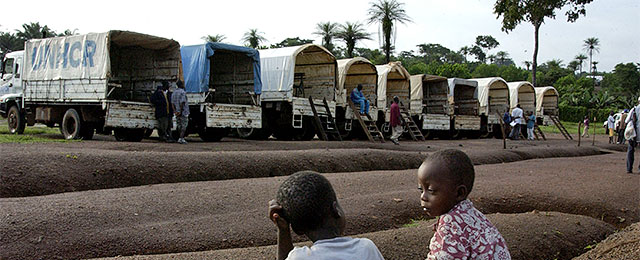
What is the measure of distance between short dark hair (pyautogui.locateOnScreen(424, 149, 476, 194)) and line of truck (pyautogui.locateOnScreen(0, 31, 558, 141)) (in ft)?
37.8

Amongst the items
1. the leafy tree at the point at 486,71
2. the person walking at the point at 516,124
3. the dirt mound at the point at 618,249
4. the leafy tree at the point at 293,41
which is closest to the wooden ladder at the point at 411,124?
the person walking at the point at 516,124

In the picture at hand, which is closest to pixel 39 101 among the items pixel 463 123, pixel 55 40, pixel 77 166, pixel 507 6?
pixel 55 40

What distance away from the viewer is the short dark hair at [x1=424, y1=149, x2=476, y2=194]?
104 inches

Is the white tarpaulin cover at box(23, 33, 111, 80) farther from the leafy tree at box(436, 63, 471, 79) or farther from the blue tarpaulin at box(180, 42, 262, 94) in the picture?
the leafy tree at box(436, 63, 471, 79)

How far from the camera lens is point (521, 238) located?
5.28 m

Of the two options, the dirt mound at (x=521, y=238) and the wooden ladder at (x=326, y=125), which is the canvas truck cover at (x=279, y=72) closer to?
the wooden ladder at (x=326, y=125)

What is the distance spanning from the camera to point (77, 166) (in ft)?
25.8

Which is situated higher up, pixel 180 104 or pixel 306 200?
pixel 180 104

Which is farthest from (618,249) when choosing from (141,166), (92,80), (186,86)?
(186,86)

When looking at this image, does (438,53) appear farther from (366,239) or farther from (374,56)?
(366,239)

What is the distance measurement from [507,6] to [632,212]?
33.8 metres

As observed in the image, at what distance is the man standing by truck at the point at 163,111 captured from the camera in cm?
1357

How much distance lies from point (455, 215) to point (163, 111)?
1192 cm

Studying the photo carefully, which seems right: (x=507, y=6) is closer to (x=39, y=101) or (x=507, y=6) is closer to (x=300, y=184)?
(x=39, y=101)
